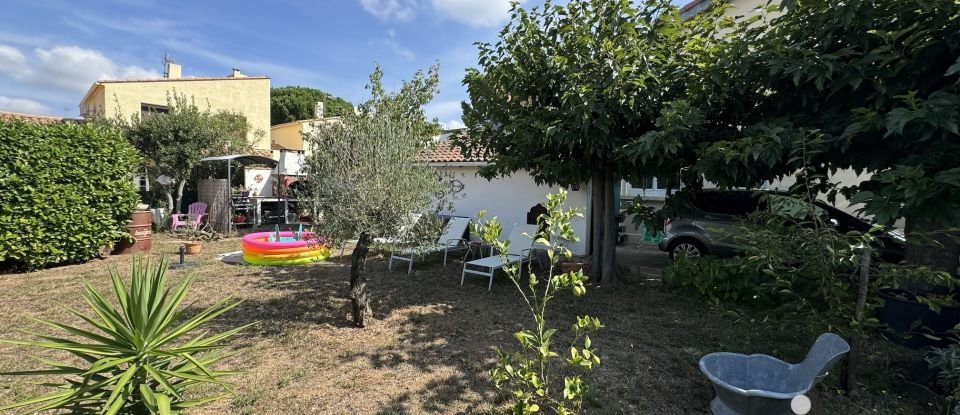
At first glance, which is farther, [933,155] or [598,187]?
[598,187]

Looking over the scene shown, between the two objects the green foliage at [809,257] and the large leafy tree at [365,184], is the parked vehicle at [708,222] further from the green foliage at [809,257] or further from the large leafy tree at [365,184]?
the large leafy tree at [365,184]

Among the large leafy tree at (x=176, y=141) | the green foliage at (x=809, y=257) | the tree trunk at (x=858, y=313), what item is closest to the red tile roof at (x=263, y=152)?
the large leafy tree at (x=176, y=141)

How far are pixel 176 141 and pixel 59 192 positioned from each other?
22.6 ft

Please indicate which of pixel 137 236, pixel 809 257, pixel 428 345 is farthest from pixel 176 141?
pixel 809 257

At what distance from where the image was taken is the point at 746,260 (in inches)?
135

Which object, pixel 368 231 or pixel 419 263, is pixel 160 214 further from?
pixel 368 231

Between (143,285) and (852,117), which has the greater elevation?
(852,117)

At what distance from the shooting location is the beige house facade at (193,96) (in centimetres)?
1677

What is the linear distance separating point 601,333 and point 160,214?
1402 cm

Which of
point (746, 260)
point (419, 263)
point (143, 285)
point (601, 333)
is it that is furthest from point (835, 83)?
point (419, 263)

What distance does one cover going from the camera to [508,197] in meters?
10.8

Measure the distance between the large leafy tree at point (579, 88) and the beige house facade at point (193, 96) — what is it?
15713mm

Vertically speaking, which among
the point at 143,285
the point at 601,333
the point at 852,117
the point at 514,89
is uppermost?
the point at 514,89

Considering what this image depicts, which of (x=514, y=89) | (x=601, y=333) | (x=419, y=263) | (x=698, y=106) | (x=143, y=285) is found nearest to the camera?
(x=143, y=285)
